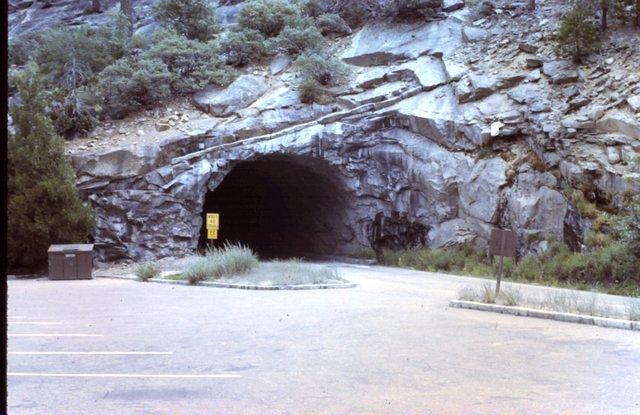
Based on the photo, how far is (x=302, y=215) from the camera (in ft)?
118

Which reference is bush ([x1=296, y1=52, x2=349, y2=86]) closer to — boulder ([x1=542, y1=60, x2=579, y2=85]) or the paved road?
boulder ([x1=542, y1=60, x2=579, y2=85])

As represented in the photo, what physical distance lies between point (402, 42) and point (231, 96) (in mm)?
9508

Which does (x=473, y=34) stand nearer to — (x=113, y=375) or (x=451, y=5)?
(x=451, y=5)

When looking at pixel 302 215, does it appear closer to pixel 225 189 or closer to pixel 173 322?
pixel 225 189

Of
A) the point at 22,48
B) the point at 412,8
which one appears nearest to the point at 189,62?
the point at 412,8

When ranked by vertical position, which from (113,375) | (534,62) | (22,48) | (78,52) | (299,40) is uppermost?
(22,48)

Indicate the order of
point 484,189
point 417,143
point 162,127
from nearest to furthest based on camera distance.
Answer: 1. point 484,189
2. point 417,143
3. point 162,127

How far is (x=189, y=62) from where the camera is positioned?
3144cm

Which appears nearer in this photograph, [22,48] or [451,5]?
[451,5]

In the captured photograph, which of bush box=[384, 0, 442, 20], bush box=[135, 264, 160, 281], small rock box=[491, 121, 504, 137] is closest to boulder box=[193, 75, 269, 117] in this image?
bush box=[384, 0, 442, 20]

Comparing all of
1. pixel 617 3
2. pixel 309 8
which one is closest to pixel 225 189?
pixel 309 8

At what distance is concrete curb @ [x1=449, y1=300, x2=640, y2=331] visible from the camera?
11.1 metres

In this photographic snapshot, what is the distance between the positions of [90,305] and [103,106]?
17743 mm

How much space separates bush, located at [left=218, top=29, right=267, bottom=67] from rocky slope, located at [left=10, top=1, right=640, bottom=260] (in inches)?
35.8
